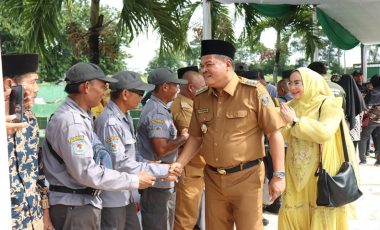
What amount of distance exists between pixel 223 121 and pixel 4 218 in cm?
189

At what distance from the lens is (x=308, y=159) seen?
3512mm

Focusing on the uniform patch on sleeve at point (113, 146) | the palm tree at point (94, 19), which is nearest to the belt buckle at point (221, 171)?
the uniform patch on sleeve at point (113, 146)

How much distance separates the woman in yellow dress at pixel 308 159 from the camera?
348cm

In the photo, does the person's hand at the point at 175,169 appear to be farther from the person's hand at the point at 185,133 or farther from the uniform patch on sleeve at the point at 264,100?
the uniform patch on sleeve at the point at 264,100

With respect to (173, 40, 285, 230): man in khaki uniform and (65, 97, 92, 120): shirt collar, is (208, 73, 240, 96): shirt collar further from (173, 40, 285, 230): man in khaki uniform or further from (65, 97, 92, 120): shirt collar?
(65, 97, 92, 120): shirt collar

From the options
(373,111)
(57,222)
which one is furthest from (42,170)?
(373,111)

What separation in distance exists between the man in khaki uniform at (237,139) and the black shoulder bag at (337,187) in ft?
1.48

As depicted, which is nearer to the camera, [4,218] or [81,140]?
[4,218]

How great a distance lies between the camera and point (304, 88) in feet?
11.5

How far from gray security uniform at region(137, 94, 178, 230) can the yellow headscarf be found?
1.08 metres

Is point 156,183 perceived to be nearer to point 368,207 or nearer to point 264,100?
point 264,100

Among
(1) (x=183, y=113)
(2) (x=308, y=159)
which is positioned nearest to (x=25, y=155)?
(1) (x=183, y=113)

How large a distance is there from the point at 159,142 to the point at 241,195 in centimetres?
85

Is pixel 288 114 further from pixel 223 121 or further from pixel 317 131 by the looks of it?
pixel 223 121
